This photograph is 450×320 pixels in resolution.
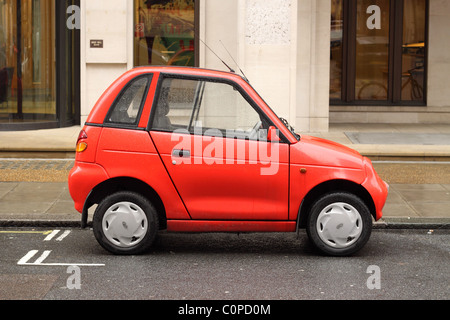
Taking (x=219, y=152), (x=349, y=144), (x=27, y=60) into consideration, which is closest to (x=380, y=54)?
(x=349, y=144)

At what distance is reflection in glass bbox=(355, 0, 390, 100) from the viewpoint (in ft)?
64.8

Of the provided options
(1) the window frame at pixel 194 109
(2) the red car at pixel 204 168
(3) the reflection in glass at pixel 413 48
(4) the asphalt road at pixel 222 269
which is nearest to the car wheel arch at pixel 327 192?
(2) the red car at pixel 204 168

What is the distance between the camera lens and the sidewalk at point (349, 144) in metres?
9.55

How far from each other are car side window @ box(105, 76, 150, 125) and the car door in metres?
0.15

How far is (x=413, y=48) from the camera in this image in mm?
19828

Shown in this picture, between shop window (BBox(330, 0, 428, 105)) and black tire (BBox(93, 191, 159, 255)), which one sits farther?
shop window (BBox(330, 0, 428, 105))

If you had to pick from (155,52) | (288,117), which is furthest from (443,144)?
(155,52)

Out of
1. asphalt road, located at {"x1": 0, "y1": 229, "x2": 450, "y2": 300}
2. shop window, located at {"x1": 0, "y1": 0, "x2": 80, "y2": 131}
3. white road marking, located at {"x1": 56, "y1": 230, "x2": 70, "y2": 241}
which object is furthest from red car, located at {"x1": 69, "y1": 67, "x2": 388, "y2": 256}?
shop window, located at {"x1": 0, "y1": 0, "x2": 80, "y2": 131}

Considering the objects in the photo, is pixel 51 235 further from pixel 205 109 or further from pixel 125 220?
pixel 205 109

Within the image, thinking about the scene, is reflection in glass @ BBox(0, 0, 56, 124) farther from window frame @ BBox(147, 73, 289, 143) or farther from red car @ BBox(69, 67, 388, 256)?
window frame @ BBox(147, 73, 289, 143)

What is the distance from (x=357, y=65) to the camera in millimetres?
19875

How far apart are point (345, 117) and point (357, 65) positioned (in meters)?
1.32

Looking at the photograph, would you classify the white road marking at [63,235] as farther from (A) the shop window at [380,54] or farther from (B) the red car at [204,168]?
(A) the shop window at [380,54]

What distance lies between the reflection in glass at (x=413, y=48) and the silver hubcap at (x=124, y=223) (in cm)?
1313
